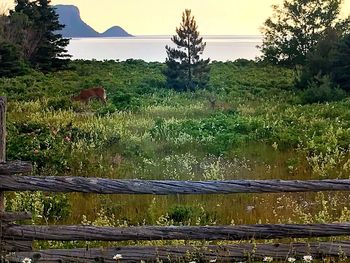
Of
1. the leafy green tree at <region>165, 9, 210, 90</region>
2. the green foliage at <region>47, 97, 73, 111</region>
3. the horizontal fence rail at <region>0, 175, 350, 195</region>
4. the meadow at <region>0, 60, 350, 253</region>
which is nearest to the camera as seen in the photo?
the horizontal fence rail at <region>0, 175, 350, 195</region>

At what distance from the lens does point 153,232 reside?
529 cm

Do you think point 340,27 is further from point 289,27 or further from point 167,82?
point 167,82

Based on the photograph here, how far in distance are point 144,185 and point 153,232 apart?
1.54 feet

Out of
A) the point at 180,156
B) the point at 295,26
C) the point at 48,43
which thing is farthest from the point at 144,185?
the point at 48,43

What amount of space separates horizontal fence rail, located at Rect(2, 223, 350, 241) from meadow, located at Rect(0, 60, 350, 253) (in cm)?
75

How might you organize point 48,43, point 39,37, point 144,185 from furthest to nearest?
point 48,43
point 39,37
point 144,185

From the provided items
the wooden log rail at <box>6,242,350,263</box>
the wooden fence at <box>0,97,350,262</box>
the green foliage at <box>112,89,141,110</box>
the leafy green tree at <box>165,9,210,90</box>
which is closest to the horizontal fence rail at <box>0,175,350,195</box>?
the wooden fence at <box>0,97,350,262</box>

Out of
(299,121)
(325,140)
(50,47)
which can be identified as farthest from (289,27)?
(325,140)

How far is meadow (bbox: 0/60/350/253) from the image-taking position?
301 inches

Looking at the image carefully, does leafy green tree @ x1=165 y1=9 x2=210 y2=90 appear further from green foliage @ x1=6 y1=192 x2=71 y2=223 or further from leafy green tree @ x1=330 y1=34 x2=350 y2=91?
green foliage @ x1=6 y1=192 x2=71 y2=223

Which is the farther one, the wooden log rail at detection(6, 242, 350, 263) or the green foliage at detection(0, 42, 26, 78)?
the green foliage at detection(0, 42, 26, 78)

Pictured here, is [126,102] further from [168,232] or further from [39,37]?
[39,37]

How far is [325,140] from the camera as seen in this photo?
1228cm

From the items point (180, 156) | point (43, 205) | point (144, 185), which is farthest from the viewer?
point (180, 156)
